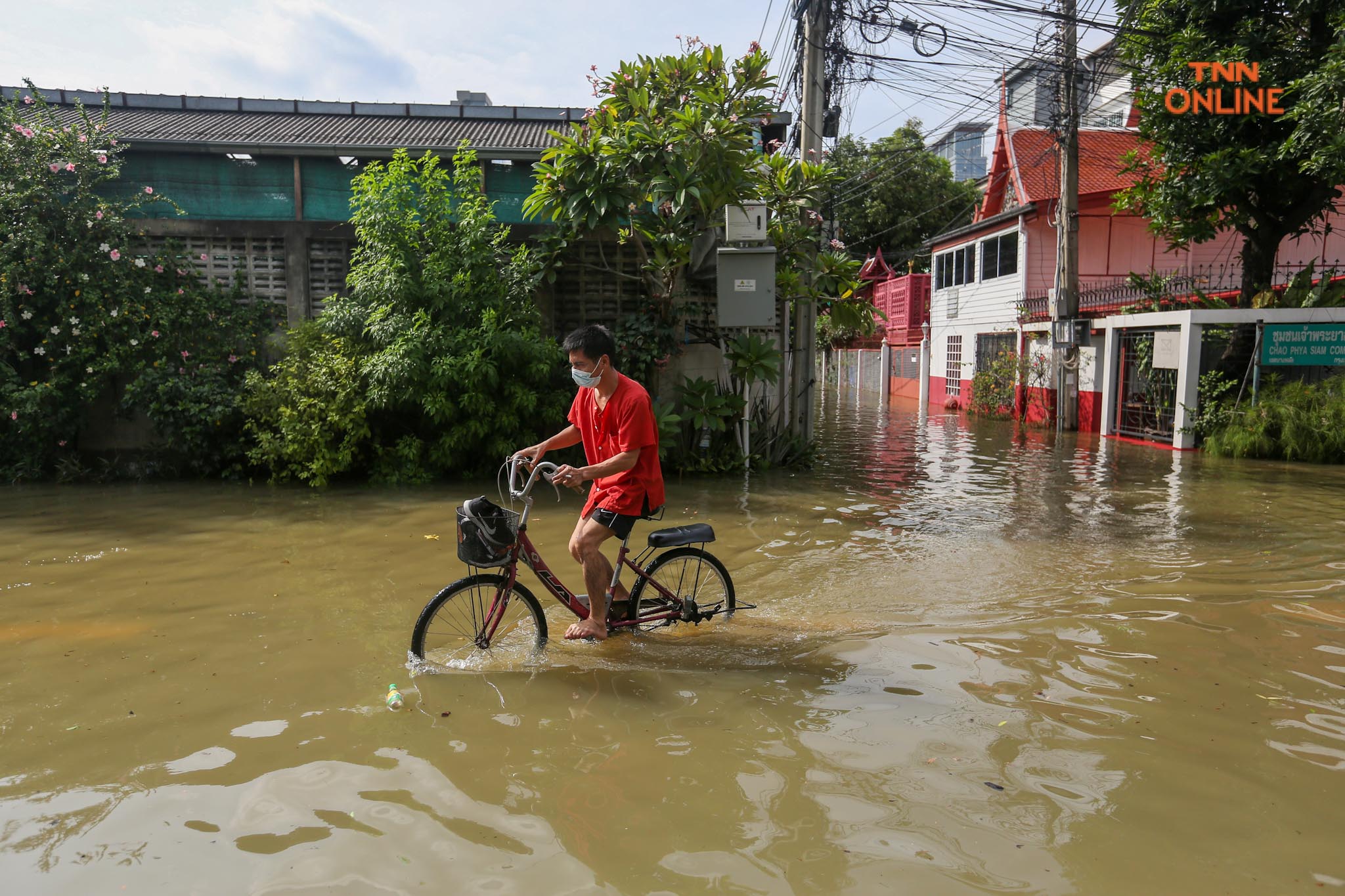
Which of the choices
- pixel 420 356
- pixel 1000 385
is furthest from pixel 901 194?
pixel 420 356

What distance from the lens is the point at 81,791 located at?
3467 millimetres

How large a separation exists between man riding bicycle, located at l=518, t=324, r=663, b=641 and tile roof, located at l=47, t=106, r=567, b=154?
909 cm

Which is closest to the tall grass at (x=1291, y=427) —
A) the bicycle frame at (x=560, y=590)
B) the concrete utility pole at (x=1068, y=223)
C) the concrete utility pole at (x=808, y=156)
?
the concrete utility pole at (x=1068, y=223)

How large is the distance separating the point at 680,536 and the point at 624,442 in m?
0.72

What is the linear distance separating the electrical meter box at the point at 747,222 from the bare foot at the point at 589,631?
622cm

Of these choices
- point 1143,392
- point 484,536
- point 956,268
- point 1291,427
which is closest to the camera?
→ point 484,536

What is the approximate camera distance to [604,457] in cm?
506

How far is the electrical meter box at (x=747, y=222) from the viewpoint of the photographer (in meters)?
10.2

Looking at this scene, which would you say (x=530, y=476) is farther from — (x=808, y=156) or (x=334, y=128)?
(x=334, y=128)

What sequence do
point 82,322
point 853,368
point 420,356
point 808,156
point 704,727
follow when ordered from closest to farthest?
point 704,727 → point 420,356 → point 82,322 → point 808,156 → point 853,368

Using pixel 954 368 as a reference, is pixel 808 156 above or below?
above

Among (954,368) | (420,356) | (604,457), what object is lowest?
(604,457)

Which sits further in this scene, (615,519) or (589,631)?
(589,631)

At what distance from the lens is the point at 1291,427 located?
13.2 meters
